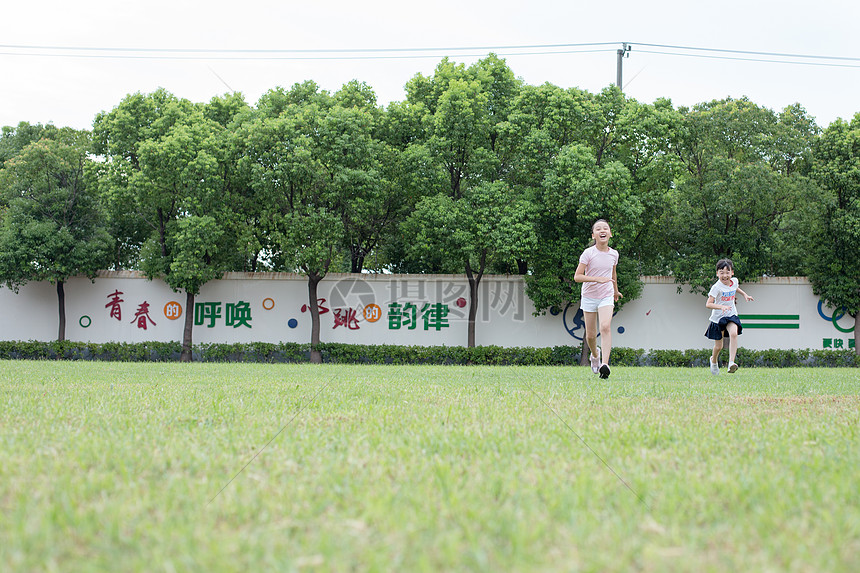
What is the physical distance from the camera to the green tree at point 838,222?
1853 cm

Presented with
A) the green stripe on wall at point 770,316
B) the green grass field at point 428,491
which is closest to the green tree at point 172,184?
the green grass field at point 428,491

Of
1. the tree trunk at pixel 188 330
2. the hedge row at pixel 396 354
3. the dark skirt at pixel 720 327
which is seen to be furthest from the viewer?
the tree trunk at pixel 188 330

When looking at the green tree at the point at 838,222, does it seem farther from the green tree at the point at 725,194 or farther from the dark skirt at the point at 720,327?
the dark skirt at the point at 720,327

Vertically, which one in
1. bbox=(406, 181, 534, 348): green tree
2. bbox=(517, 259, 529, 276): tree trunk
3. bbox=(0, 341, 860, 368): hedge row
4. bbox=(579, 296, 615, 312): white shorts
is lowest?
bbox=(0, 341, 860, 368): hedge row

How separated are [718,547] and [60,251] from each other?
69.5ft

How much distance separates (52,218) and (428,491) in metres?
21.2

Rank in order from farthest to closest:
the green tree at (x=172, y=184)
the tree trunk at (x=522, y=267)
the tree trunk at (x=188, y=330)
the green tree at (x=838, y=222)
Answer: the tree trunk at (x=522, y=267) → the tree trunk at (x=188, y=330) → the green tree at (x=838, y=222) → the green tree at (x=172, y=184)

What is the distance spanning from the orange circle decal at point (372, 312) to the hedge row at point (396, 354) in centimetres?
147

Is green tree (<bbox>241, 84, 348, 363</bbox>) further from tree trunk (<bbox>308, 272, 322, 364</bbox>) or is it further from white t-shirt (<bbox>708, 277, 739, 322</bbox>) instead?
white t-shirt (<bbox>708, 277, 739, 322</bbox>)

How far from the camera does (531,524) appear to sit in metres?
1.78

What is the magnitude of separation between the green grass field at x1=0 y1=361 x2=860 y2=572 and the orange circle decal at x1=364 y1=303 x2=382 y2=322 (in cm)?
1658

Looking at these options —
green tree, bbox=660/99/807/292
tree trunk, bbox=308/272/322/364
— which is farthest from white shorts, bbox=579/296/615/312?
tree trunk, bbox=308/272/322/364

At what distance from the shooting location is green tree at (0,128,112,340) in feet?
63.4

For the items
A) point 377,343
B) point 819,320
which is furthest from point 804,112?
point 377,343
